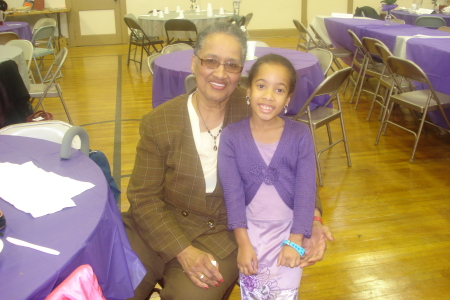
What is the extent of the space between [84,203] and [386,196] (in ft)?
7.63

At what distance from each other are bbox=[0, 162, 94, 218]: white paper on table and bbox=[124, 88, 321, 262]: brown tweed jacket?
25cm

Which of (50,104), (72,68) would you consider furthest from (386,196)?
(72,68)

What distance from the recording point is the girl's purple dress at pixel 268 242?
53.9 inches

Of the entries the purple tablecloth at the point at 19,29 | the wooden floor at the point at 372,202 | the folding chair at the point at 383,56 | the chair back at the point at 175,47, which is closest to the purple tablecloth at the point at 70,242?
the wooden floor at the point at 372,202

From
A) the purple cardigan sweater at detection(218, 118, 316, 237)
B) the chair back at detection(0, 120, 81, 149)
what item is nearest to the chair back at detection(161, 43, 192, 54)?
the chair back at detection(0, 120, 81, 149)

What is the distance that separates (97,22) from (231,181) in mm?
9053

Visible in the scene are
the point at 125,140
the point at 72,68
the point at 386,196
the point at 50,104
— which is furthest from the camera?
the point at 72,68

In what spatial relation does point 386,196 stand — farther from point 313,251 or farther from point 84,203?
point 84,203

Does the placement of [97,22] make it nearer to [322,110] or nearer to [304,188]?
[322,110]

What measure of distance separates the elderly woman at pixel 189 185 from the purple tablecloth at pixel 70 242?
6.7 inches

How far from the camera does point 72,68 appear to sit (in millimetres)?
7246

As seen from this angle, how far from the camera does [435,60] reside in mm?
3641

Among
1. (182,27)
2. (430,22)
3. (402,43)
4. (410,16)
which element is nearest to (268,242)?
(402,43)

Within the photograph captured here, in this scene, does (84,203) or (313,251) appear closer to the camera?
(84,203)
